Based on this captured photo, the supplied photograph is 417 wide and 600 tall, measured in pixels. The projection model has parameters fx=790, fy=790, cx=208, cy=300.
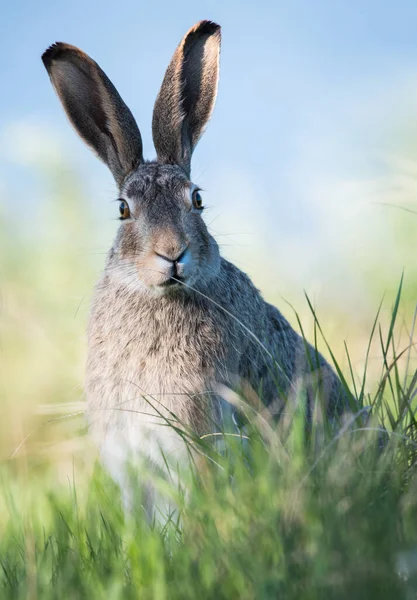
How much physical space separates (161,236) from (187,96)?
4.05 feet

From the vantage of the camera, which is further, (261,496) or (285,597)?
(261,496)

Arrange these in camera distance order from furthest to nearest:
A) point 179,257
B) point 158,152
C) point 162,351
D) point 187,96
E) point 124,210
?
1. point 187,96
2. point 158,152
3. point 124,210
4. point 162,351
5. point 179,257

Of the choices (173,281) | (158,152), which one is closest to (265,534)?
(173,281)

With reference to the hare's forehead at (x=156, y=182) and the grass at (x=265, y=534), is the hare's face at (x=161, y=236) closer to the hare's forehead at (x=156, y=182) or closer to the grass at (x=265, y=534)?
the hare's forehead at (x=156, y=182)

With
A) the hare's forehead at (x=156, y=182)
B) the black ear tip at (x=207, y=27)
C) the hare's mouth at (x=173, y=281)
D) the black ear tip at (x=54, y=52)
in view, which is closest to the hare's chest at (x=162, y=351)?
the hare's mouth at (x=173, y=281)

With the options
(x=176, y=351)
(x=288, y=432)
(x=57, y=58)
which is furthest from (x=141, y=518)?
(x=57, y=58)

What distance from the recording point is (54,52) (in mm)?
4586

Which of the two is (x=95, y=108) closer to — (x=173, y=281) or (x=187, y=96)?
(x=187, y=96)

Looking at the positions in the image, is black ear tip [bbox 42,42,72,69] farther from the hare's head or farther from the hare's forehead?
the hare's forehead

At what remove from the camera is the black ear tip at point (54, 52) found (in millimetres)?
4559

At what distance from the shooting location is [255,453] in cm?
296

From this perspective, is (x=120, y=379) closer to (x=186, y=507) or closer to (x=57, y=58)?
(x=186, y=507)

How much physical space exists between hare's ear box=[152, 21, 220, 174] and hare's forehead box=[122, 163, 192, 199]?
192 mm

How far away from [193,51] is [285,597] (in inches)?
139
